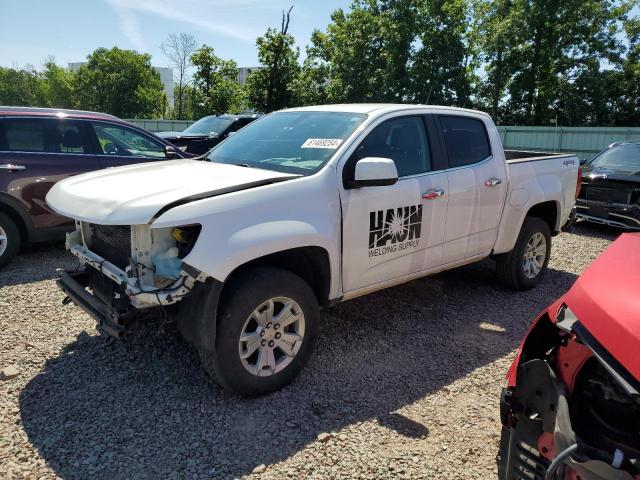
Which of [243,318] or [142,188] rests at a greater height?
[142,188]

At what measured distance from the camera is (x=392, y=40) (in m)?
28.7

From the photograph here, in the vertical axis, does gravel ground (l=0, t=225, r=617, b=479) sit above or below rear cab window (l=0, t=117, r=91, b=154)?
below

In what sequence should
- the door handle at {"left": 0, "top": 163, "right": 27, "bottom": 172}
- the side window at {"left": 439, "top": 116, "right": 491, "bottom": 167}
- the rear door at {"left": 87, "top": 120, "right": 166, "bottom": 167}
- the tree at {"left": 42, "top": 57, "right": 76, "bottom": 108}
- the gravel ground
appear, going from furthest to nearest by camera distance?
the tree at {"left": 42, "top": 57, "right": 76, "bottom": 108} → the rear door at {"left": 87, "top": 120, "right": 166, "bottom": 167} → the door handle at {"left": 0, "top": 163, "right": 27, "bottom": 172} → the side window at {"left": 439, "top": 116, "right": 491, "bottom": 167} → the gravel ground

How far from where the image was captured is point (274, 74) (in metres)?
26.3

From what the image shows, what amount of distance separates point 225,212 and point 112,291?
97 cm

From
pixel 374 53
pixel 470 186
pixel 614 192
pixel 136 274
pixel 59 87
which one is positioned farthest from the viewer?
pixel 59 87

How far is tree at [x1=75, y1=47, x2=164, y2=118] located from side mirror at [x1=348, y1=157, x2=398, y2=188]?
49311 millimetres

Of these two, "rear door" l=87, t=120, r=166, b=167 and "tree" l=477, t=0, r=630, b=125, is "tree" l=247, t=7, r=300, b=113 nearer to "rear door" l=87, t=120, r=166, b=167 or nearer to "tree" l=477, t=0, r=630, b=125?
"tree" l=477, t=0, r=630, b=125

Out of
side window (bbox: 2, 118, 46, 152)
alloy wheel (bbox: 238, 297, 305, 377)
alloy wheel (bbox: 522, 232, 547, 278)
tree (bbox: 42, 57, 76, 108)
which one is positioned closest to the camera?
alloy wheel (bbox: 238, 297, 305, 377)

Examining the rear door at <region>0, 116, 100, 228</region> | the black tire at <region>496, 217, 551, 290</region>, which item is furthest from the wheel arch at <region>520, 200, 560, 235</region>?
the rear door at <region>0, 116, 100, 228</region>

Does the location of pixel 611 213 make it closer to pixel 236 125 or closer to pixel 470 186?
pixel 470 186

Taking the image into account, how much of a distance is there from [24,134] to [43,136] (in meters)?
0.20

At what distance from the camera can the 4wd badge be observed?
370 cm

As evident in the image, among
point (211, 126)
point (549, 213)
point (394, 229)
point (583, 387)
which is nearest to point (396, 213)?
point (394, 229)
